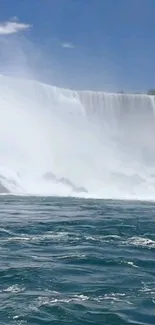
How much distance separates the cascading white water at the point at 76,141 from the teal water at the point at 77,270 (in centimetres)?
1870

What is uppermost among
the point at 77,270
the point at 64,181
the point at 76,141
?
the point at 76,141

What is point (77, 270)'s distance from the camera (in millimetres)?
12773

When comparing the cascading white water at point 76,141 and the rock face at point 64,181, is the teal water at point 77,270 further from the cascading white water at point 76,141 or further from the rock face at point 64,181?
the cascading white water at point 76,141

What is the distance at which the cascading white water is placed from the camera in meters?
41.8

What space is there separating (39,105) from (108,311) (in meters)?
39.2

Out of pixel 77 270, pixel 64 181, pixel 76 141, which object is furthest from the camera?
pixel 76 141

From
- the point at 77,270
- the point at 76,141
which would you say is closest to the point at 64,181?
the point at 76,141

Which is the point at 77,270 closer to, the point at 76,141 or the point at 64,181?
the point at 64,181

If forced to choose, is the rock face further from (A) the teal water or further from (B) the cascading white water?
(A) the teal water

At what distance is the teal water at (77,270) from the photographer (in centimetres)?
973

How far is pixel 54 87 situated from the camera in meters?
49.1

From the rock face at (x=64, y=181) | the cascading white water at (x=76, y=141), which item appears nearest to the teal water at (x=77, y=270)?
the rock face at (x=64, y=181)

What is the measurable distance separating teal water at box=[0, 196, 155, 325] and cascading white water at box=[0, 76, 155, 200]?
1870cm

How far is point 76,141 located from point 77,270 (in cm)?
3501
